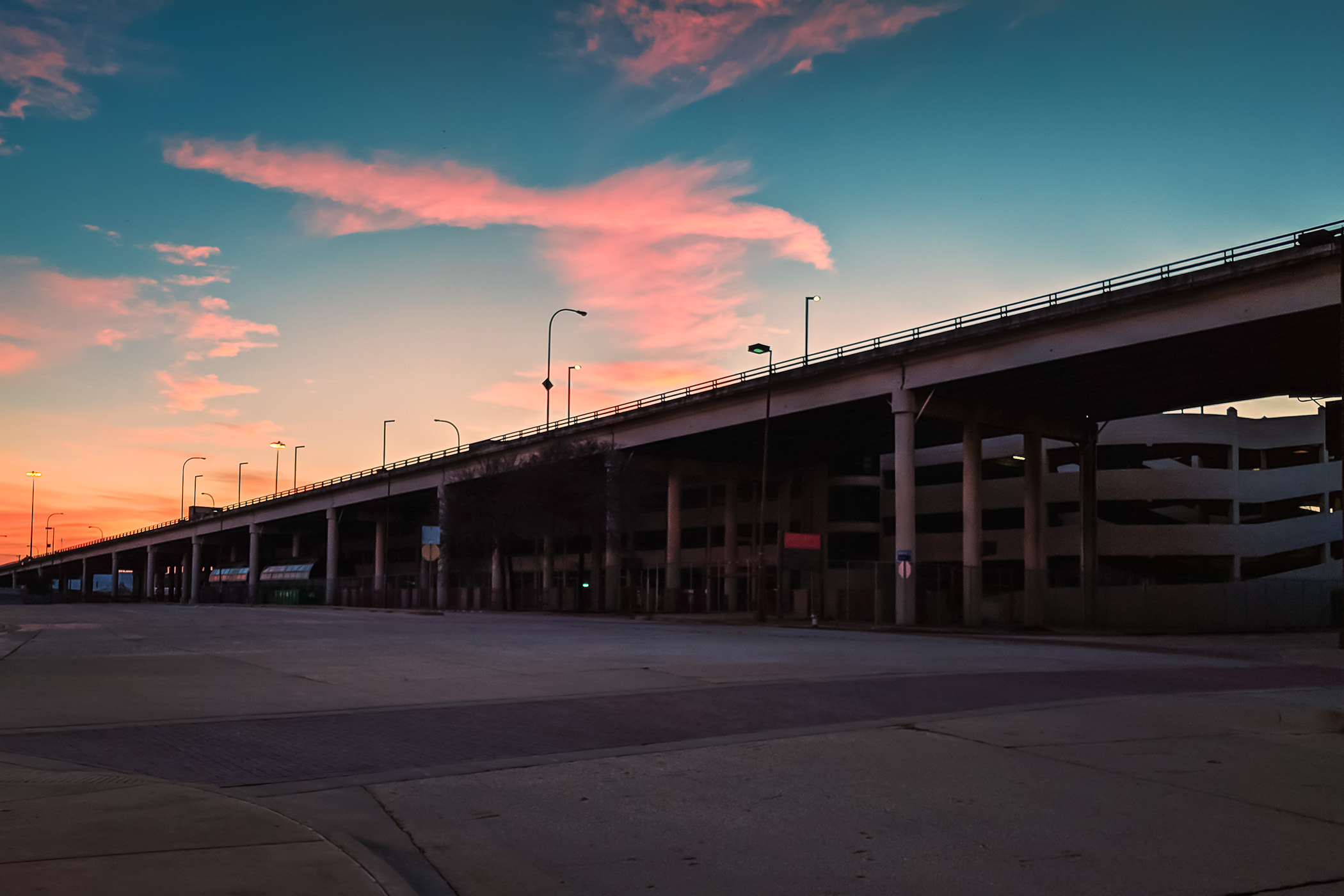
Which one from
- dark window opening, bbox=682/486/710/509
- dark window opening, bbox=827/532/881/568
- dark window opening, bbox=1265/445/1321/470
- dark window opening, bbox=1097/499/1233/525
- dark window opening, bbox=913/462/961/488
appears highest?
dark window opening, bbox=1265/445/1321/470

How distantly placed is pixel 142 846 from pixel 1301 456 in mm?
71157

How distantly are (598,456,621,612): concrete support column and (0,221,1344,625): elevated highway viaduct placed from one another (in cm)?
12

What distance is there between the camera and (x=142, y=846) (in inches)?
215

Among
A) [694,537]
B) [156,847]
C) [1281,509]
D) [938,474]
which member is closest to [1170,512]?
[1281,509]

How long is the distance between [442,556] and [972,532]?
137 feet

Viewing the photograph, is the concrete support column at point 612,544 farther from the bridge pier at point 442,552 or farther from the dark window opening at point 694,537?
the dark window opening at point 694,537

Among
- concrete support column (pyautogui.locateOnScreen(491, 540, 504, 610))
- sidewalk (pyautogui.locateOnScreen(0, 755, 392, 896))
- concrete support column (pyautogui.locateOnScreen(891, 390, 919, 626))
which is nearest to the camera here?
sidewalk (pyautogui.locateOnScreen(0, 755, 392, 896))

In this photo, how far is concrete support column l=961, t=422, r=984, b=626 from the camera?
48.5m

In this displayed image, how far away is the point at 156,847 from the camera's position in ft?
18.0

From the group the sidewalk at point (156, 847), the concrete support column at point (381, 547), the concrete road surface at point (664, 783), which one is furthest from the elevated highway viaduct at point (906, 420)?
the sidewalk at point (156, 847)

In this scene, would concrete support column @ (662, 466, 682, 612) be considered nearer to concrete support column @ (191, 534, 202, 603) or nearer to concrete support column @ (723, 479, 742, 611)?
concrete support column @ (723, 479, 742, 611)

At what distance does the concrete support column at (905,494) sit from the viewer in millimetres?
47562

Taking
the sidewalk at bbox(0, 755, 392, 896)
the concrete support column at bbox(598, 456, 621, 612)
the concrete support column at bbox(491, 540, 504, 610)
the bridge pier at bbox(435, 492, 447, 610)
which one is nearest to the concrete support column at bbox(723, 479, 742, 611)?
the concrete support column at bbox(598, 456, 621, 612)

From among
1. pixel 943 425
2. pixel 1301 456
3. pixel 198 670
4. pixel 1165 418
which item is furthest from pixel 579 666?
pixel 1301 456
